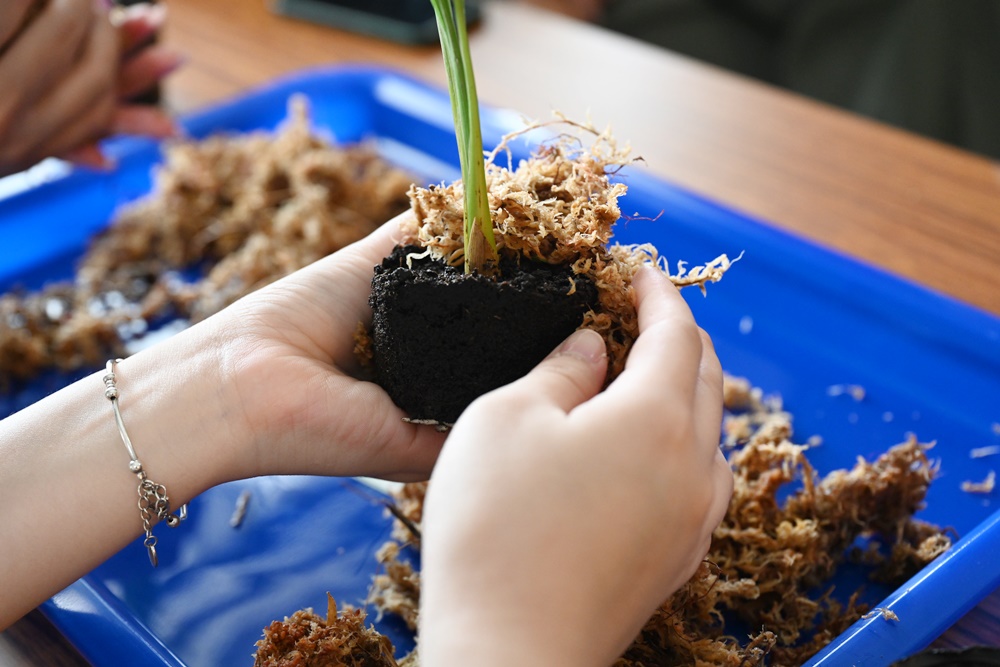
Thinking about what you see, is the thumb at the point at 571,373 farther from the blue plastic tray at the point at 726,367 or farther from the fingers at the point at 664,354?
the blue plastic tray at the point at 726,367

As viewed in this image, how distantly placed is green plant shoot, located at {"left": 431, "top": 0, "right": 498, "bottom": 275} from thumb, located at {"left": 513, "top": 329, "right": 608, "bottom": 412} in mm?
91

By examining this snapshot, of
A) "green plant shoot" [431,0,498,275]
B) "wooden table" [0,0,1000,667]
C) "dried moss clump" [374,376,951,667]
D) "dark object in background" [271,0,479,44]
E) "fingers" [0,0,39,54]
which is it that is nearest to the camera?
"green plant shoot" [431,0,498,275]

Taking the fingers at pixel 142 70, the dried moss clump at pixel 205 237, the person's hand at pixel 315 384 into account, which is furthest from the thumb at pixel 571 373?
the fingers at pixel 142 70

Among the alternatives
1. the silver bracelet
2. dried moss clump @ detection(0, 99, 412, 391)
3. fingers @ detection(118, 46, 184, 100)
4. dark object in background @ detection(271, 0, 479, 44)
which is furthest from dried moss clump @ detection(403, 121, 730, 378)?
dark object in background @ detection(271, 0, 479, 44)

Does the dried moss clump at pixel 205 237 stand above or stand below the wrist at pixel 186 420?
below

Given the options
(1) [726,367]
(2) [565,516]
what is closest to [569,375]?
(2) [565,516]

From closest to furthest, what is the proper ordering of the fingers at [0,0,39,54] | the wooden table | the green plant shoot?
the green plant shoot < the fingers at [0,0,39,54] < the wooden table

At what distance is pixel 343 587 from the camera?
2.64 feet

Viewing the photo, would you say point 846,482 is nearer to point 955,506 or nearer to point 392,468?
point 955,506

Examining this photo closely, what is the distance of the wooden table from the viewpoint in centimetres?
118

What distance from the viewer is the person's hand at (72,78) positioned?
1.03 m

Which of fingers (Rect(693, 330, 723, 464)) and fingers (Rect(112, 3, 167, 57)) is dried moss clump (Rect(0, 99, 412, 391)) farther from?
fingers (Rect(693, 330, 723, 464))

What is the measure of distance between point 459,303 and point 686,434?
190 millimetres

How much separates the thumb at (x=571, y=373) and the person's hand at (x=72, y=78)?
30.4 inches
